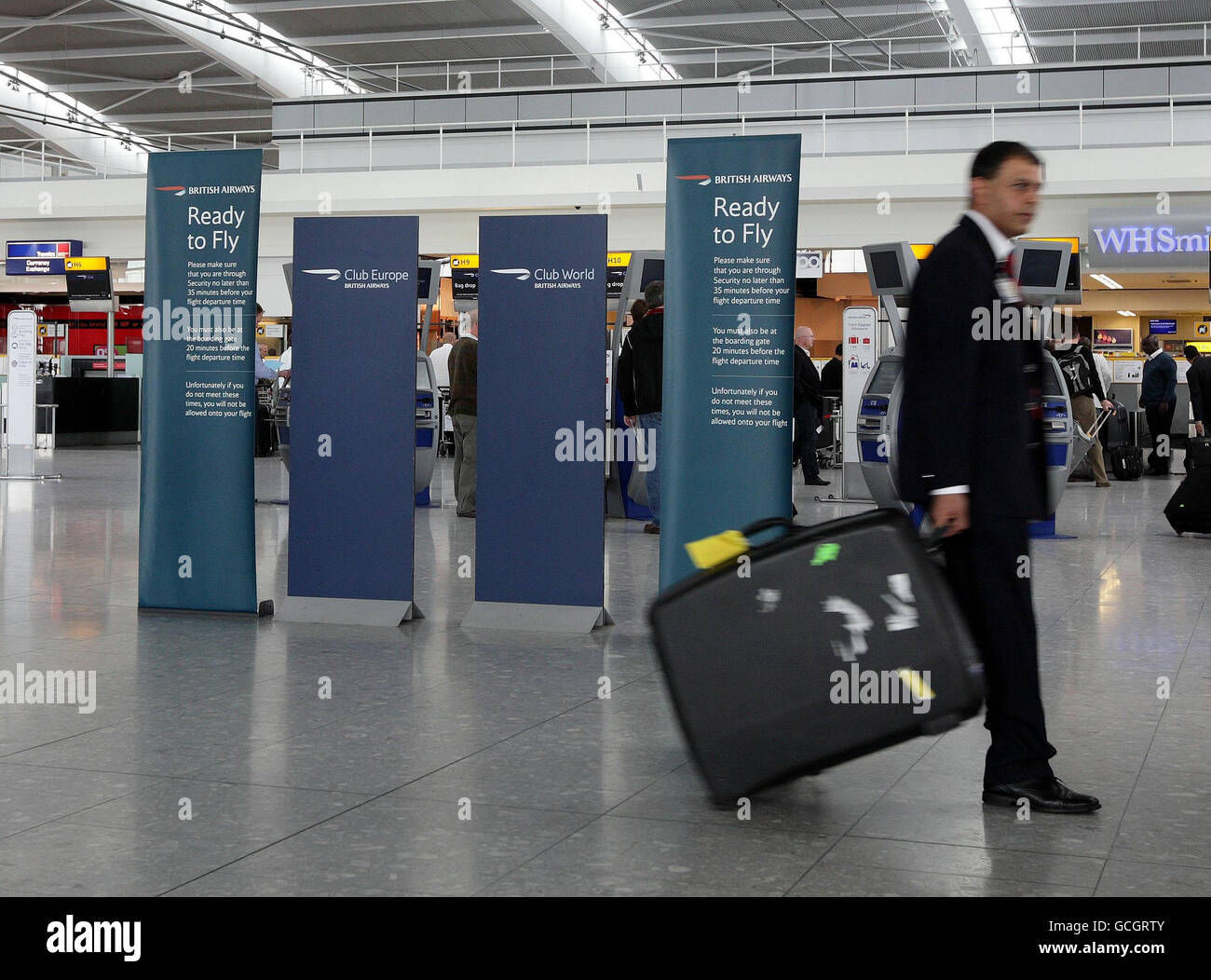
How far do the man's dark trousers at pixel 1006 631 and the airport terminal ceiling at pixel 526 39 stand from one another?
22519 mm

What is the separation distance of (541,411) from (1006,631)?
312 centimetres

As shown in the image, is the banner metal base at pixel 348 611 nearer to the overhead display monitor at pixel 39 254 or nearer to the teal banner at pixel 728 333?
the teal banner at pixel 728 333

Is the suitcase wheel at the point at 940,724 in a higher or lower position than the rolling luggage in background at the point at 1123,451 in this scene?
lower

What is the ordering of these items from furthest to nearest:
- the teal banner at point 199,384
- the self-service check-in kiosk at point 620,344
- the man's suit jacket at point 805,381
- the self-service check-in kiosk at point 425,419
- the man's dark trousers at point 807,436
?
the man's dark trousers at point 807,436 < the man's suit jacket at point 805,381 < the self-service check-in kiosk at point 425,419 < the self-service check-in kiosk at point 620,344 < the teal banner at point 199,384

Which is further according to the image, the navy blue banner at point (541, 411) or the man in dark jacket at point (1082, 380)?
the man in dark jacket at point (1082, 380)

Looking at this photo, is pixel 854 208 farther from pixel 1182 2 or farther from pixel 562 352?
pixel 562 352

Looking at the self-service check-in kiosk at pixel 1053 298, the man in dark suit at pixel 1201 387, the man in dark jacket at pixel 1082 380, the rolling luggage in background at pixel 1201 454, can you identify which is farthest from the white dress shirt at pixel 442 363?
the rolling luggage in background at pixel 1201 454

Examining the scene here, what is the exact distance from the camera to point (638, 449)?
10.6m

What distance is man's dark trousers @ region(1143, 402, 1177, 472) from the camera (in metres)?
17.5

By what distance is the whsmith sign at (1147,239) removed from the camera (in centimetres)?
1839

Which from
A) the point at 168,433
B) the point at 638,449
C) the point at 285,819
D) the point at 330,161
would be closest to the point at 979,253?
the point at 285,819

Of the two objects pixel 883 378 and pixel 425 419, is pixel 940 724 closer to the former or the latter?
pixel 883 378

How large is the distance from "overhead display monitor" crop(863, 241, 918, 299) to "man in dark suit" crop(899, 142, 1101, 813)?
6407 mm
